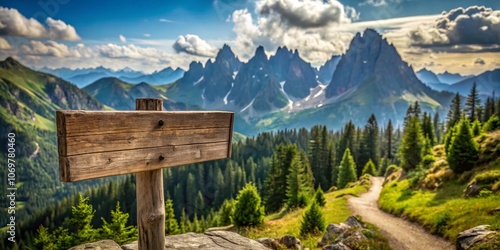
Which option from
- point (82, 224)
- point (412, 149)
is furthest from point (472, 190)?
point (412, 149)

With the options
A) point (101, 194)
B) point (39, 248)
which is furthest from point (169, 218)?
point (101, 194)

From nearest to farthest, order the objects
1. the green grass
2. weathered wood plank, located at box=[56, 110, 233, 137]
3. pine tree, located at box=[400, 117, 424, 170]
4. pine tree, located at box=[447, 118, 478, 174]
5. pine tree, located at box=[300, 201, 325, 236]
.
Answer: weathered wood plank, located at box=[56, 110, 233, 137]
the green grass
pine tree, located at box=[300, 201, 325, 236]
pine tree, located at box=[447, 118, 478, 174]
pine tree, located at box=[400, 117, 424, 170]

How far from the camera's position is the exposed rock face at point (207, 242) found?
7.72 meters

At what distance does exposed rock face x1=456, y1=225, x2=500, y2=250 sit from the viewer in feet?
31.8

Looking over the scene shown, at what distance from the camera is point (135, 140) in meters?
4.55

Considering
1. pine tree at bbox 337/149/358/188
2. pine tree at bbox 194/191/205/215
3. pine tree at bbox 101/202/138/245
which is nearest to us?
pine tree at bbox 101/202/138/245

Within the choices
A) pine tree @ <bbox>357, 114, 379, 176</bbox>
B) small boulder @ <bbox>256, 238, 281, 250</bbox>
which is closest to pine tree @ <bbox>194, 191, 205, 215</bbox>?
pine tree @ <bbox>357, 114, 379, 176</bbox>

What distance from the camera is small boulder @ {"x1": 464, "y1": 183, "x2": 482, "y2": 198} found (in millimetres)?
19587

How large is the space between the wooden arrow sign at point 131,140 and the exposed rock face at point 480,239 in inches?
372

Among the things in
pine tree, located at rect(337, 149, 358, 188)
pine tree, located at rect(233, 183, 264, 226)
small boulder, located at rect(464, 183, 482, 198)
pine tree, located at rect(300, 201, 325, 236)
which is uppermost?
small boulder, located at rect(464, 183, 482, 198)

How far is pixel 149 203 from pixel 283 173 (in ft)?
158

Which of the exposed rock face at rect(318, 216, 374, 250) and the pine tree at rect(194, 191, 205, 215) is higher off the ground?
the exposed rock face at rect(318, 216, 374, 250)

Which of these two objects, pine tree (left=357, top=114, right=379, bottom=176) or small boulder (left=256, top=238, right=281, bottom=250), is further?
pine tree (left=357, top=114, right=379, bottom=176)

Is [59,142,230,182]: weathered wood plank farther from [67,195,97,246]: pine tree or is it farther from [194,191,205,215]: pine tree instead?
[194,191,205,215]: pine tree
